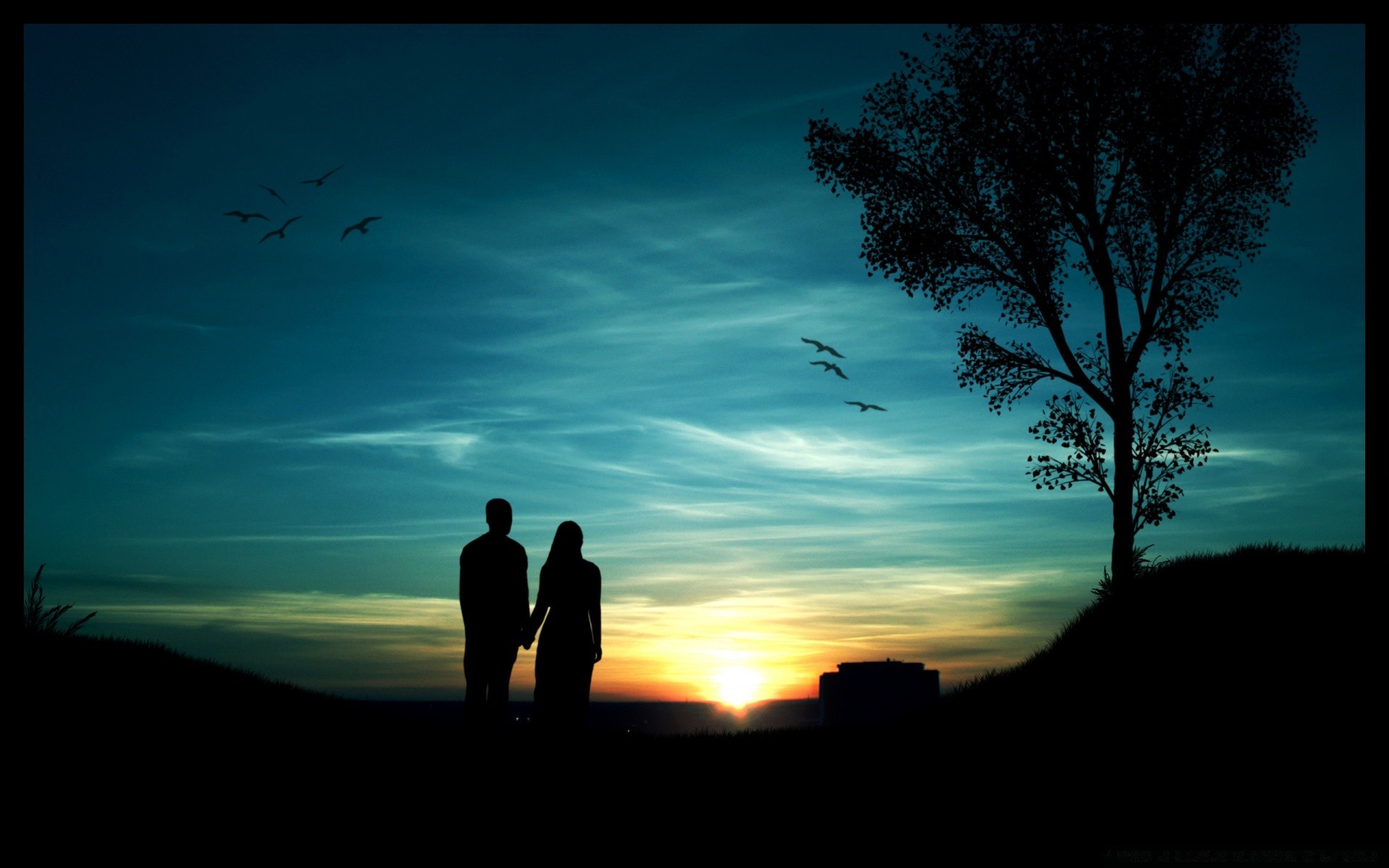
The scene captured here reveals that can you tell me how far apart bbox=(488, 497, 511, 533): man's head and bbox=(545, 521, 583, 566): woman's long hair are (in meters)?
0.78

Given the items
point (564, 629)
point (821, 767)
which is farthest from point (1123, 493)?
point (564, 629)

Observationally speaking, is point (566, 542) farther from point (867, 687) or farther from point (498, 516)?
point (867, 687)

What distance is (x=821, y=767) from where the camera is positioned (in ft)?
51.8

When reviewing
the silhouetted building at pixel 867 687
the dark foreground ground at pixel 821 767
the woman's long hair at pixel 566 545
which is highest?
the woman's long hair at pixel 566 545

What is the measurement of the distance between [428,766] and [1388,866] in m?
12.0

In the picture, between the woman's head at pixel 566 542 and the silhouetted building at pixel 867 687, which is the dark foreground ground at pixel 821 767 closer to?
the woman's head at pixel 566 542

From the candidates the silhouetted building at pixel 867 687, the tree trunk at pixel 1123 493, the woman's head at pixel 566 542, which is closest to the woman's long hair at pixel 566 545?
the woman's head at pixel 566 542

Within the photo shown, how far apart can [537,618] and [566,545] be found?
4.07 ft

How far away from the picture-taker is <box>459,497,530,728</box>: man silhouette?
15344mm

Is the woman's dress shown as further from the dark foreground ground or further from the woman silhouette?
the dark foreground ground

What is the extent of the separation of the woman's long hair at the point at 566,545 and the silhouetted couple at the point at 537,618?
0.4 inches

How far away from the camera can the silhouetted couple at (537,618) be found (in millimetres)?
15266

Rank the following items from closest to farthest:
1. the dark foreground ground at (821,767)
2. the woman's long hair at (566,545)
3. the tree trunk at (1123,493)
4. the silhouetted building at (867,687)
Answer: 1. the dark foreground ground at (821,767)
2. the woman's long hair at (566,545)
3. the tree trunk at (1123,493)
4. the silhouetted building at (867,687)

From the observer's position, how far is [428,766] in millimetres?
15469
